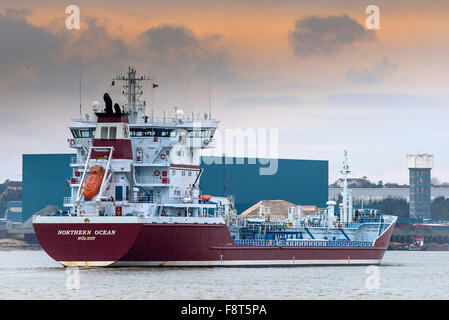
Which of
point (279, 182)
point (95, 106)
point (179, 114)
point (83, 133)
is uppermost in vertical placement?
point (95, 106)

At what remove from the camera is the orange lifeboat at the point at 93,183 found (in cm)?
5959

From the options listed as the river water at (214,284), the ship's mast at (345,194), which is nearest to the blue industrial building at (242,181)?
the ship's mast at (345,194)

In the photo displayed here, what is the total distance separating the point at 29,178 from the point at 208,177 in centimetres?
2057

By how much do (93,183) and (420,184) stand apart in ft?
371

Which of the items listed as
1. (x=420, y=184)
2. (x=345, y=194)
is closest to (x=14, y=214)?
(x=420, y=184)

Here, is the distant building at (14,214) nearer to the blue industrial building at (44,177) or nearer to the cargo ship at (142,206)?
the blue industrial building at (44,177)

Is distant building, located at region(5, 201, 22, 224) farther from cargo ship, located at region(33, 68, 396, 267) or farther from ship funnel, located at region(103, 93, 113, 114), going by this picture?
ship funnel, located at region(103, 93, 113, 114)

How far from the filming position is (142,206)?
6078cm

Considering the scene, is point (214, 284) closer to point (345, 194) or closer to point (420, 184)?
point (345, 194)

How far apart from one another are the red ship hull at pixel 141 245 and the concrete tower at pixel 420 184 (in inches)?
4045

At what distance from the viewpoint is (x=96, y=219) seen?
58.1 meters

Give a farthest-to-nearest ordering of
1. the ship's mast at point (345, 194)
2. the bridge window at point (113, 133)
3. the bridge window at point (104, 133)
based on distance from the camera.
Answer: the ship's mast at point (345, 194) → the bridge window at point (104, 133) → the bridge window at point (113, 133)
